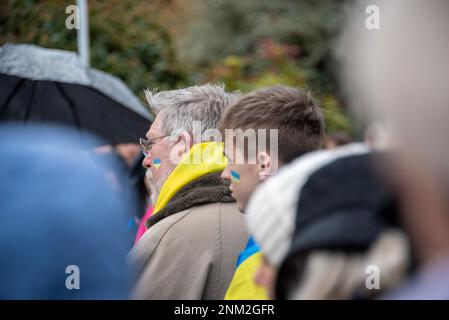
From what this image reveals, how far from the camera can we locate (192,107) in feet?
9.95

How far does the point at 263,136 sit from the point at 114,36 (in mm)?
5845

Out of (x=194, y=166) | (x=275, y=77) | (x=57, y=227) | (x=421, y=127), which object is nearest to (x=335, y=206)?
(x=421, y=127)

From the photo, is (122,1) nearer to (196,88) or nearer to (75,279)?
(196,88)

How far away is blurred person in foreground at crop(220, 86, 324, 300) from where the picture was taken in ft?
7.00

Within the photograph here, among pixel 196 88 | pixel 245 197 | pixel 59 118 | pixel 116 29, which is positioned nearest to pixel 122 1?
pixel 116 29

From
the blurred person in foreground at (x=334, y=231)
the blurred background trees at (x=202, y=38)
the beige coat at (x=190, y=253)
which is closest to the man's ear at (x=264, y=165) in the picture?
the beige coat at (x=190, y=253)

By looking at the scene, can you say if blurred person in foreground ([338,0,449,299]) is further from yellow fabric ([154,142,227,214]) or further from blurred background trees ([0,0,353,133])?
blurred background trees ([0,0,353,133])

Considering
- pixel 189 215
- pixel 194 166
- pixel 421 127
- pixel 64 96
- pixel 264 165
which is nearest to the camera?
pixel 421 127

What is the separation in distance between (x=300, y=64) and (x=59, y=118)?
1047cm

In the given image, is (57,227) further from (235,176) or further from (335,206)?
(235,176)

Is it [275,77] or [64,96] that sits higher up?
[275,77]

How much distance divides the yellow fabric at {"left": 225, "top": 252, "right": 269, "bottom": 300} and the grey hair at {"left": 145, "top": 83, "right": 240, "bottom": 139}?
103 cm

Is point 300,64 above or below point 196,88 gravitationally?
above
